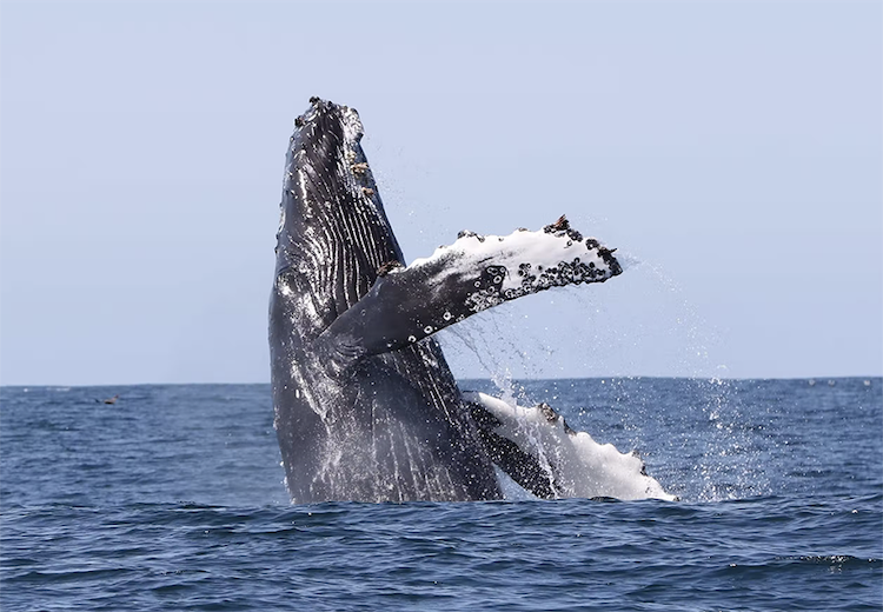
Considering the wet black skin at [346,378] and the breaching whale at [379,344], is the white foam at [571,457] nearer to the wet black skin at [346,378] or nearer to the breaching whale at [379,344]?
the breaching whale at [379,344]

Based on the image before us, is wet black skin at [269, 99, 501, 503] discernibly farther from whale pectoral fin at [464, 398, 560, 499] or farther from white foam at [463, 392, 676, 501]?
white foam at [463, 392, 676, 501]

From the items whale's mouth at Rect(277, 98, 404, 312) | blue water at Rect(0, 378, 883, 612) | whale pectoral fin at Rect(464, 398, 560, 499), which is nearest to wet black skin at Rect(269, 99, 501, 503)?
whale's mouth at Rect(277, 98, 404, 312)

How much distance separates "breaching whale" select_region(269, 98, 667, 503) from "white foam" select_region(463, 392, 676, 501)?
2 cm

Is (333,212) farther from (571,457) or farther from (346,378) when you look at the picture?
(571,457)

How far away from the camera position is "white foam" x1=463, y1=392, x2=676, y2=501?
12.9 meters

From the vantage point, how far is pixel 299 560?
10945mm

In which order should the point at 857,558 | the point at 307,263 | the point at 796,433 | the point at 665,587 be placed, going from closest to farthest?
1. the point at 665,587
2. the point at 857,558
3. the point at 307,263
4. the point at 796,433

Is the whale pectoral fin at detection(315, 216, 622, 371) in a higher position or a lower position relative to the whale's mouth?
lower

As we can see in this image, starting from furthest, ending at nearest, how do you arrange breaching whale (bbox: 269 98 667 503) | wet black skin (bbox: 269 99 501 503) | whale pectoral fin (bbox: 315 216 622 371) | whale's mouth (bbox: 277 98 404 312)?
1. whale's mouth (bbox: 277 98 404 312)
2. wet black skin (bbox: 269 99 501 503)
3. breaching whale (bbox: 269 98 667 503)
4. whale pectoral fin (bbox: 315 216 622 371)

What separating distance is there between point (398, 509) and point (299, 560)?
140 centimetres

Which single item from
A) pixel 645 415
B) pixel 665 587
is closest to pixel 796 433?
pixel 645 415

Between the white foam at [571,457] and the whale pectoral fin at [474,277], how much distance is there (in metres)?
1.92

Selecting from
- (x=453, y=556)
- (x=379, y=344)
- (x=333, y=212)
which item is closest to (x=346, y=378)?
(x=379, y=344)

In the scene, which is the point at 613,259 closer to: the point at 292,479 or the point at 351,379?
the point at 351,379
